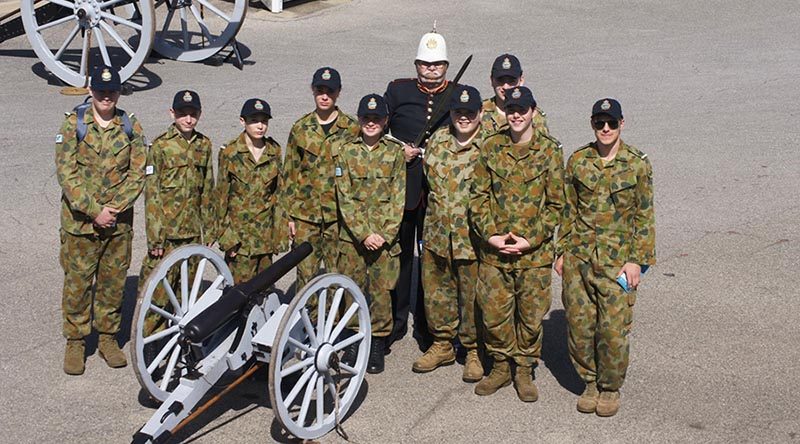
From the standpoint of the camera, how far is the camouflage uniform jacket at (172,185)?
6.91 m

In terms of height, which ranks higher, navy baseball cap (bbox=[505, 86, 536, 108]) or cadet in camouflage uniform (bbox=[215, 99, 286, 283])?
navy baseball cap (bbox=[505, 86, 536, 108])

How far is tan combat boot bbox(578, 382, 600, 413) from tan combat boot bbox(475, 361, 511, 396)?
0.47 m

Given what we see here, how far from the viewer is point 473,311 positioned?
6.91 m

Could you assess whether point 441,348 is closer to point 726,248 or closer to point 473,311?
point 473,311

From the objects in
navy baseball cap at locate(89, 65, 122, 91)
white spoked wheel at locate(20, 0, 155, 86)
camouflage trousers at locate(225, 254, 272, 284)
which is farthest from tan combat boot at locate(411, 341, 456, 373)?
white spoked wheel at locate(20, 0, 155, 86)

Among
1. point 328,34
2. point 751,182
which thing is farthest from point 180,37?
point 751,182

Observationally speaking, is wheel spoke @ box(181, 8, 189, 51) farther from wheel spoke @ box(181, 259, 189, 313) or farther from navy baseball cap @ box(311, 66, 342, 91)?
wheel spoke @ box(181, 259, 189, 313)

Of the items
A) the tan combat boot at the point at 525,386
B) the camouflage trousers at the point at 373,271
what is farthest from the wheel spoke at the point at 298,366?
the tan combat boot at the point at 525,386

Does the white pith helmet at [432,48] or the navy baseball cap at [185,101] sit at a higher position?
the white pith helmet at [432,48]

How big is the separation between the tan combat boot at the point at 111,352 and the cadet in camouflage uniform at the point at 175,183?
253 millimetres

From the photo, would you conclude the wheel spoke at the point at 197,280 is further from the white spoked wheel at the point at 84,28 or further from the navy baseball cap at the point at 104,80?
the white spoked wheel at the point at 84,28

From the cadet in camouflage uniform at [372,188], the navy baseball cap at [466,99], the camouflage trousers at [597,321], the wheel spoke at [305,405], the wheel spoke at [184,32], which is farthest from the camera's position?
the wheel spoke at [184,32]

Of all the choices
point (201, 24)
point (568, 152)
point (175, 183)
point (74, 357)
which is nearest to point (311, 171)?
point (175, 183)

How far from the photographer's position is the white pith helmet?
23.4 feet
